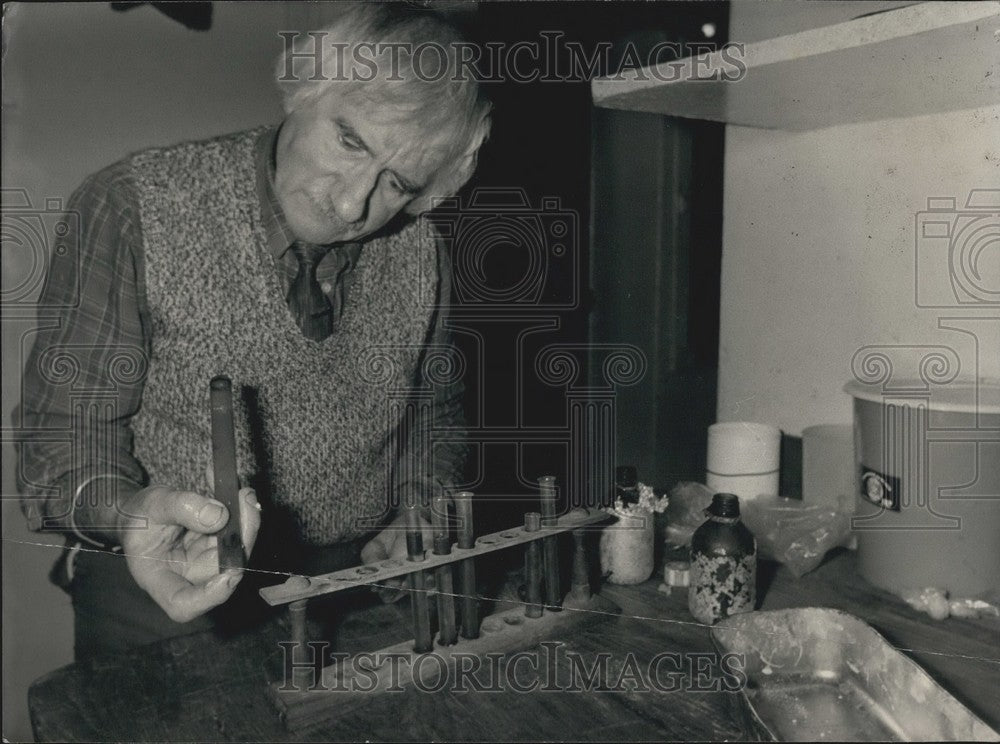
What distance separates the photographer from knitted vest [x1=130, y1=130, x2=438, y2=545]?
1.01 metres

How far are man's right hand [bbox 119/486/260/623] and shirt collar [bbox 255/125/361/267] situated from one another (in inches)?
16.4

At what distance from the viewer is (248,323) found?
1051 mm

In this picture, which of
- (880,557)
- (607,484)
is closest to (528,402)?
(607,484)

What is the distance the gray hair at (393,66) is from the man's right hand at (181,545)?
562mm

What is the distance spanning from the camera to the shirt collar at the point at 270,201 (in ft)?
3.53

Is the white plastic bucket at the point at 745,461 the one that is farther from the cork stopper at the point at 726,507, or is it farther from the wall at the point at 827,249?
the cork stopper at the point at 726,507

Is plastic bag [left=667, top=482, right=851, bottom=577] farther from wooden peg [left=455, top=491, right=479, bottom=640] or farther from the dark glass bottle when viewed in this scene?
wooden peg [left=455, top=491, right=479, bottom=640]

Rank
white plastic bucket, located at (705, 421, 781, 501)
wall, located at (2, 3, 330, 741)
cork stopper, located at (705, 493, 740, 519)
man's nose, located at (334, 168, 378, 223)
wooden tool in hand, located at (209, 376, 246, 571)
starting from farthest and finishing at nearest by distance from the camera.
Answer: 1. wall, located at (2, 3, 330, 741)
2. white plastic bucket, located at (705, 421, 781, 501)
3. man's nose, located at (334, 168, 378, 223)
4. cork stopper, located at (705, 493, 740, 519)
5. wooden tool in hand, located at (209, 376, 246, 571)

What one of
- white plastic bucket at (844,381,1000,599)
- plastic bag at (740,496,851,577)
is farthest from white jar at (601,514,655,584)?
white plastic bucket at (844,381,1000,599)

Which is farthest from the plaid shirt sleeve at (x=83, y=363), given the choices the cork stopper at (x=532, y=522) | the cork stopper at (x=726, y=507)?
the cork stopper at (x=726, y=507)

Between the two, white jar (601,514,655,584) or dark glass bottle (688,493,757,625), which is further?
white jar (601,514,655,584)

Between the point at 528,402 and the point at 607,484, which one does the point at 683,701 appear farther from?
the point at 528,402

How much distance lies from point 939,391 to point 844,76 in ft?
1.57

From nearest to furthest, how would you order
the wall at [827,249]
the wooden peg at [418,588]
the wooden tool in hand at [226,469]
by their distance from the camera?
the wooden tool in hand at [226,469], the wooden peg at [418,588], the wall at [827,249]
